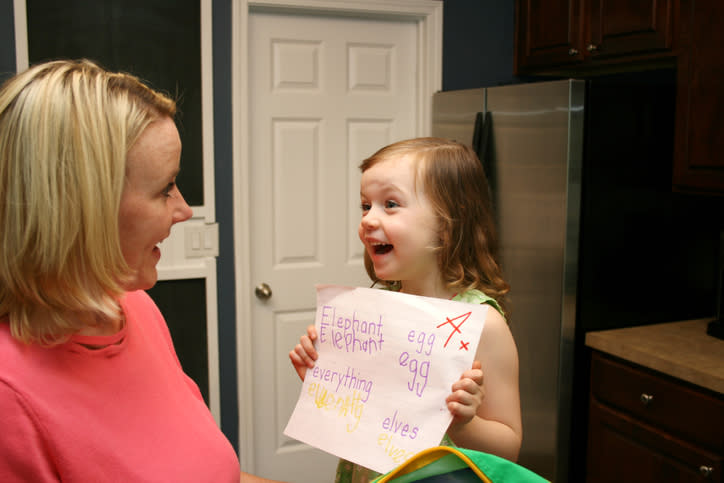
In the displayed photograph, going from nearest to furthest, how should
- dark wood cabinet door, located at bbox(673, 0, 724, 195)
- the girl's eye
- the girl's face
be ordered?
the girl's eye < the girl's face < dark wood cabinet door, located at bbox(673, 0, 724, 195)

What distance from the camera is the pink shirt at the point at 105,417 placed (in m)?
0.77

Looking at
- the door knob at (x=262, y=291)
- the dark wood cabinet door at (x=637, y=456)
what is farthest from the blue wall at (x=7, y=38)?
the dark wood cabinet door at (x=637, y=456)

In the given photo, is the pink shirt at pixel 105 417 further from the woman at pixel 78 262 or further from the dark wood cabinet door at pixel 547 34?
the dark wood cabinet door at pixel 547 34

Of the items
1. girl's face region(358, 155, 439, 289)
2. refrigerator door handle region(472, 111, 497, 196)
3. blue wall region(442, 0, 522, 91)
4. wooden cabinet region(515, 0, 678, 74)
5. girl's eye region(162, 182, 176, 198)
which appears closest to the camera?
girl's eye region(162, 182, 176, 198)

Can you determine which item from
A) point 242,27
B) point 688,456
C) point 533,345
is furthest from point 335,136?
point 688,456

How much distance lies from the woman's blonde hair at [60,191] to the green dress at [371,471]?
602 millimetres

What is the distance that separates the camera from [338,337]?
1.16 meters

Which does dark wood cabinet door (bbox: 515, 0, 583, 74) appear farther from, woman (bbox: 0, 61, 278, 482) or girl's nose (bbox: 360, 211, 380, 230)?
woman (bbox: 0, 61, 278, 482)

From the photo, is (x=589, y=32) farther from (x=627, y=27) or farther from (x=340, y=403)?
(x=340, y=403)

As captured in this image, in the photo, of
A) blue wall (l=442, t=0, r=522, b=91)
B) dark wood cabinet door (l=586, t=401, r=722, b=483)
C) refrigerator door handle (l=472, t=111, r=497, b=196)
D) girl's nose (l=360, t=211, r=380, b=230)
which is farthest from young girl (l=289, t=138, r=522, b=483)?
blue wall (l=442, t=0, r=522, b=91)

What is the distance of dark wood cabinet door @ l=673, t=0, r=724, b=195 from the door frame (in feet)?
3.61

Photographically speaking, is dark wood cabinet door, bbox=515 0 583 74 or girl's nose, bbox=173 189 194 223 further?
dark wood cabinet door, bbox=515 0 583 74

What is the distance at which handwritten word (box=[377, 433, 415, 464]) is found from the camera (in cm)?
100

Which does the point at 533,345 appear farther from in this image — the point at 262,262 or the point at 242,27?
the point at 242,27
